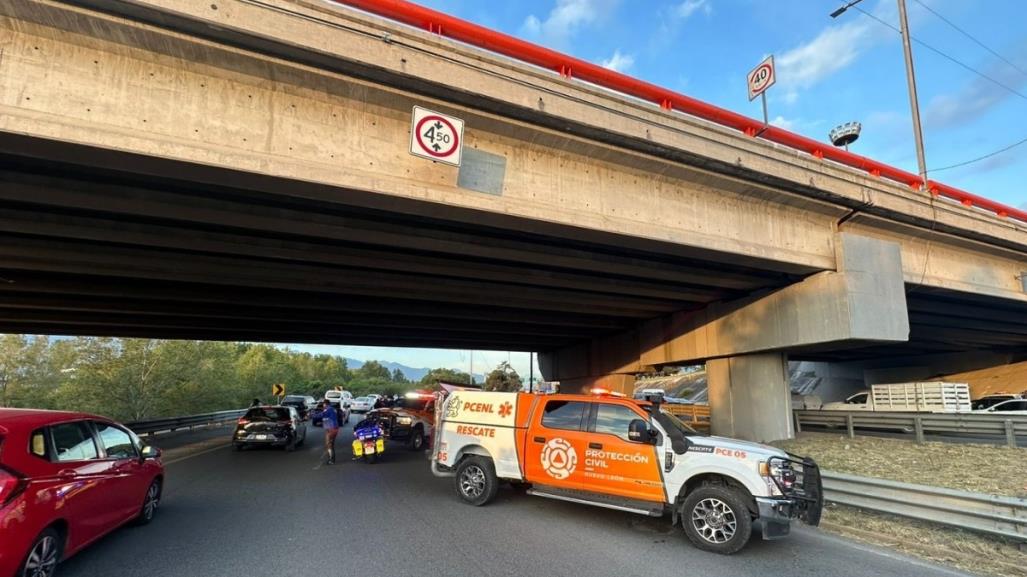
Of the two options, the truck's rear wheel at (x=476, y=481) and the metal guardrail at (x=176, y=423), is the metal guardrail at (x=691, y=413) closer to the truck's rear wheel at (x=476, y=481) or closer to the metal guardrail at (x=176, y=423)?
the truck's rear wheel at (x=476, y=481)

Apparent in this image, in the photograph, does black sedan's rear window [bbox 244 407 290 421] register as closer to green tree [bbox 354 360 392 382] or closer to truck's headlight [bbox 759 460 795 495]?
truck's headlight [bbox 759 460 795 495]

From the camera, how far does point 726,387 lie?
14.7 meters

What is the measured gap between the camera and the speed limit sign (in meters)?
12.4

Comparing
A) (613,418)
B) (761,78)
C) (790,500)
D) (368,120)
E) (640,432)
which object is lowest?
(790,500)

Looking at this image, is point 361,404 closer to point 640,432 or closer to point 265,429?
point 265,429

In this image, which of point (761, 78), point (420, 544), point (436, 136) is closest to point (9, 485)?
point (420, 544)

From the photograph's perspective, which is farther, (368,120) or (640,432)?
(368,120)

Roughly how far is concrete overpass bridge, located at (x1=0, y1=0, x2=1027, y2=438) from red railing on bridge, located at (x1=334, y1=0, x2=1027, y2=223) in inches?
4.8

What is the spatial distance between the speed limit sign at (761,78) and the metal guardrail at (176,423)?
69.2ft

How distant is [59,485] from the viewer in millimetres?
4688

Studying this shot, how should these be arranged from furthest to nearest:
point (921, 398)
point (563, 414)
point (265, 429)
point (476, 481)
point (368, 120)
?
point (921, 398) < point (265, 429) < point (476, 481) < point (563, 414) < point (368, 120)

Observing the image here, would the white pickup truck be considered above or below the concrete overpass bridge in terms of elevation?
below

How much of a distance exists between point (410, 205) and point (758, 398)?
1101cm

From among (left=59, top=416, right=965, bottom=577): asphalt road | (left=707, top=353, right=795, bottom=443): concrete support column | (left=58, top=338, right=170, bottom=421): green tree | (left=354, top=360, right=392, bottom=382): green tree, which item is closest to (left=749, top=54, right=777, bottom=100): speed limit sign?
(left=707, top=353, right=795, bottom=443): concrete support column
